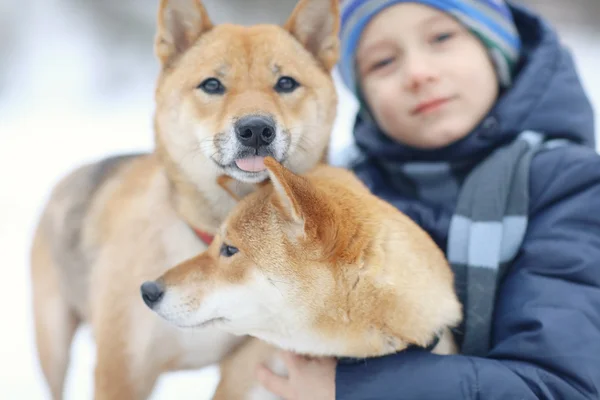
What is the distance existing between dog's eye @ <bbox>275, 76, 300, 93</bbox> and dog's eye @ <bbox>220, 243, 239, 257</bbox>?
0.42 metres

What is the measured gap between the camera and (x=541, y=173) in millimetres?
1434

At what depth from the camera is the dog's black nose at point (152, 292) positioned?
1.09 m

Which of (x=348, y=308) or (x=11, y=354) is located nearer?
(x=348, y=308)

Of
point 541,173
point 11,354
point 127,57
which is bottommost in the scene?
point 11,354

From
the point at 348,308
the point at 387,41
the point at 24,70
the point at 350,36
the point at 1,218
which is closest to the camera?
the point at 348,308

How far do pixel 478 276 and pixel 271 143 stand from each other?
0.62 meters

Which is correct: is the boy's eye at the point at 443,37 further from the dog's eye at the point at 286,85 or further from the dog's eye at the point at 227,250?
the dog's eye at the point at 227,250

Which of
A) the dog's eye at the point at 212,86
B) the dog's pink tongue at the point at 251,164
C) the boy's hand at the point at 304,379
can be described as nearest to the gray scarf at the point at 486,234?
the boy's hand at the point at 304,379

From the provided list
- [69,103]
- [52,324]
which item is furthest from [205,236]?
[69,103]

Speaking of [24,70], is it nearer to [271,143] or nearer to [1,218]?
[1,218]

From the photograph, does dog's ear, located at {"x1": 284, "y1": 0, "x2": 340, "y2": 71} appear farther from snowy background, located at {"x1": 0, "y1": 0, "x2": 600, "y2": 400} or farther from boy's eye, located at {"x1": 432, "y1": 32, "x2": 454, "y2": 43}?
snowy background, located at {"x1": 0, "y1": 0, "x2": 600, "y2": 400}

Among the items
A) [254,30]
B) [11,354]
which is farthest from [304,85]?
[11,354]

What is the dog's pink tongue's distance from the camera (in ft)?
3.78

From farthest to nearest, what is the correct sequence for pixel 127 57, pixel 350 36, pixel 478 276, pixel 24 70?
pixel 127 57, pixel 24 70, pixel 350 36, pixel 478 276
